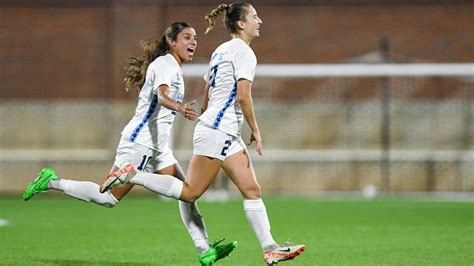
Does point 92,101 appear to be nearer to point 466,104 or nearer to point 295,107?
point 295,107

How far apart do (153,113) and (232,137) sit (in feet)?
3.02

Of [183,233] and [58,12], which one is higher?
[58,12]

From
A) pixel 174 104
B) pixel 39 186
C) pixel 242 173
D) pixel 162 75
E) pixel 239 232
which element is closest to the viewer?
pixel 242 173

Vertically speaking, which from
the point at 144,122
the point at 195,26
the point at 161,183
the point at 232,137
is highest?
the point at 195,26

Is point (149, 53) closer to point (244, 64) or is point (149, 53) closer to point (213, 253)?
point (244, 64)

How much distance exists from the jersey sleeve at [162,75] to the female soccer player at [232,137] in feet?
1.24

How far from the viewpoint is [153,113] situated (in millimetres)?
7707

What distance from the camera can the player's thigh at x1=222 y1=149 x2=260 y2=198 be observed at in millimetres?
7008

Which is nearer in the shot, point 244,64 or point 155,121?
point 244,64

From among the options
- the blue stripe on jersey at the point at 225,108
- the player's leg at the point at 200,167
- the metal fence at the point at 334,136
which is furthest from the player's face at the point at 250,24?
the metal fence at the point at 334,136

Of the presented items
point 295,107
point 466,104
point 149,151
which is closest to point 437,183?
point 466,104

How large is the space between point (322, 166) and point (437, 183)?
2353 millimetres

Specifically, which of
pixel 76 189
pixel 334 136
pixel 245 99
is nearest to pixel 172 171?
pixel 76 189

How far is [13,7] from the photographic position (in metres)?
21.3
